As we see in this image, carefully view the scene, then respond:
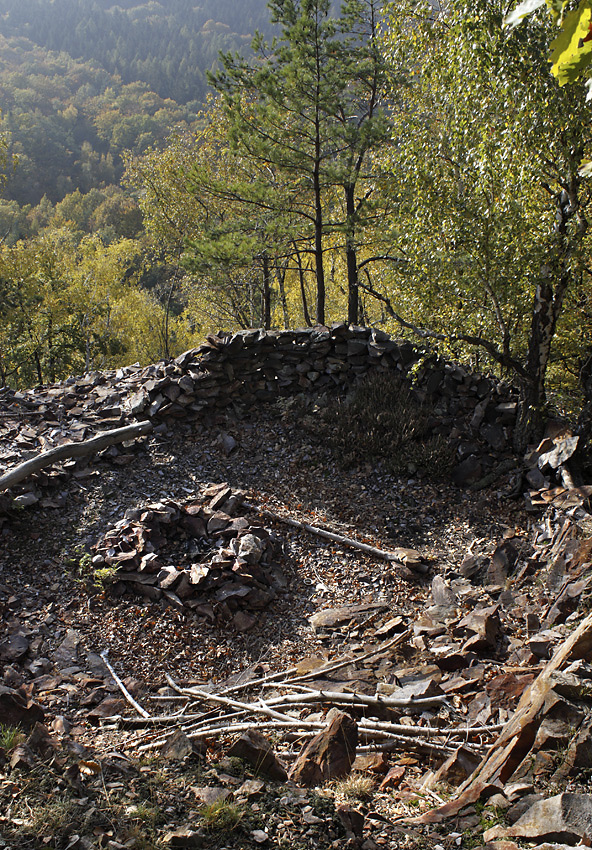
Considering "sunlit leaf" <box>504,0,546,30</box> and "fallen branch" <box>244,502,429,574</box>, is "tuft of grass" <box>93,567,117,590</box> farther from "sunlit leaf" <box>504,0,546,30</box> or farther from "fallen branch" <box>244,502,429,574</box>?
"sunlit leaf" <box>504,0,546,30</box>

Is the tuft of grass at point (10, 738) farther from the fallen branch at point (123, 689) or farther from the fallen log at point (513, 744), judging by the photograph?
the fallen log at point (513, 744)

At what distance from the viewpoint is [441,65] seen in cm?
753

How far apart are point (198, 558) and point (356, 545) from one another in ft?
6.40

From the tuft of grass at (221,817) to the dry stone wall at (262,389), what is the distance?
19.5ft

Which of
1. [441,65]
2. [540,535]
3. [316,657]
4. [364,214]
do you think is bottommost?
[316,657]

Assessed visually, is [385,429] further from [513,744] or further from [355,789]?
[355,789]

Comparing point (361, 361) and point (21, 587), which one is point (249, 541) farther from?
point (361, 361)

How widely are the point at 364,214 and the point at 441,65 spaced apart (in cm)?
440

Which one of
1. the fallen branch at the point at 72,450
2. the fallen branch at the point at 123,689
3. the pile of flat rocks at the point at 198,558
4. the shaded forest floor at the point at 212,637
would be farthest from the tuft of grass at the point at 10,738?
the fallen branch at the point at 72,450

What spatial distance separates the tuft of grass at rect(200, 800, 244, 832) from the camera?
259 cm

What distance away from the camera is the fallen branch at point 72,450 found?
6738 millimetres

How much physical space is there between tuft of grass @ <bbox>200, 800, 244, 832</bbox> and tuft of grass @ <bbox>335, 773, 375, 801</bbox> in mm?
598

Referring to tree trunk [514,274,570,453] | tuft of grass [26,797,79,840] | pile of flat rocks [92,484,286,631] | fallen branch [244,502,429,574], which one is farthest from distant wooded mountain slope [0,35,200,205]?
tuft of grass [26,797,79,840]

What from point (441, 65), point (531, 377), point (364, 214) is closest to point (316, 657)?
point (531, 377)
